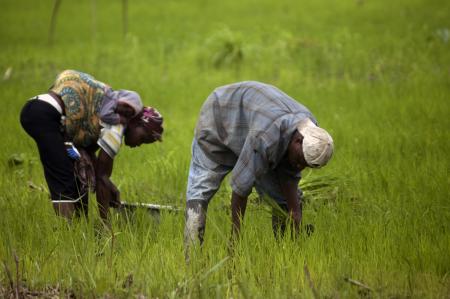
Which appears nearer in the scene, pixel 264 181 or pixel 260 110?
pixel 260 110

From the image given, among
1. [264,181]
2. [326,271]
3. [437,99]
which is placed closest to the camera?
[326,271]

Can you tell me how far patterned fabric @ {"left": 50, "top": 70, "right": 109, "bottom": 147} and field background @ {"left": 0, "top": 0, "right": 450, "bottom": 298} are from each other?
1.54ft

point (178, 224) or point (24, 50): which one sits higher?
point (24, 50)

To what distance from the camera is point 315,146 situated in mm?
3254

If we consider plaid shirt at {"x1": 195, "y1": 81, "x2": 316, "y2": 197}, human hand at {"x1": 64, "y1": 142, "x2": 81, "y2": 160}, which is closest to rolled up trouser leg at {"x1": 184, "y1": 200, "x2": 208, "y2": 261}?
plaid shirt at {"x1": 195, "y1": 81, "x2": 316, "y2": 197}

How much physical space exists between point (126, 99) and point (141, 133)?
0.22 m

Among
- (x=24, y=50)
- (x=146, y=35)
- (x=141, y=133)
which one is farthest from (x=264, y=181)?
(x=146, y=35)

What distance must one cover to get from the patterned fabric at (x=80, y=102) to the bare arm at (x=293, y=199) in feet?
3.71

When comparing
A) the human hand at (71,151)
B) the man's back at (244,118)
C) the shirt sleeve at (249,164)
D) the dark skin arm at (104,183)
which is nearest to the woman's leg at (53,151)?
the human hand at (71,151)

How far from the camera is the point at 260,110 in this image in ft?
11.4

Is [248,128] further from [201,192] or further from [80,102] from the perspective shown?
[80,102]

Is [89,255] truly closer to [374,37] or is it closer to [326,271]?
[326,271]

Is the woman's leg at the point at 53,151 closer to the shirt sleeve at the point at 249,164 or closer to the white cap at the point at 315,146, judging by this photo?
the shirt sleeve at the point at 249,164

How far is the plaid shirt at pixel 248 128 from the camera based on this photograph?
3361 millimetres
